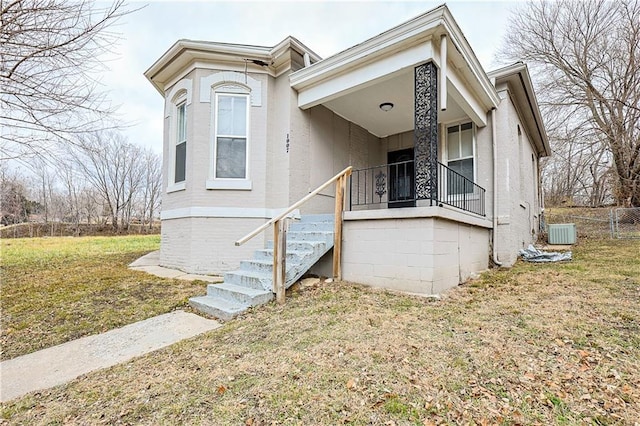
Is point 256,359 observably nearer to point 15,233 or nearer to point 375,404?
point 375,404

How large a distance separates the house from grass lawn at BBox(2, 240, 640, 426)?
1.50 meters

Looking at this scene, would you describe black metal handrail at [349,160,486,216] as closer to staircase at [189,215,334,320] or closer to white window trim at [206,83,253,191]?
staircase at [189,215,334,320]

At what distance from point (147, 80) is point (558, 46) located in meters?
17.0

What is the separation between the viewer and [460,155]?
7262 millimetres

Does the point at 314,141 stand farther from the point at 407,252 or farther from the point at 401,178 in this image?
the point at 407,252

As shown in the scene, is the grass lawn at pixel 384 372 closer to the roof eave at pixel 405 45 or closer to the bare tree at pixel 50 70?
the roof eave at pixel 405 45

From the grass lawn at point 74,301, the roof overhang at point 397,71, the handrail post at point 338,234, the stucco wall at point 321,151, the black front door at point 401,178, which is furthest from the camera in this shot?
the black front door at point 401,178

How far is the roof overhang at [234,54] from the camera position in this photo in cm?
621

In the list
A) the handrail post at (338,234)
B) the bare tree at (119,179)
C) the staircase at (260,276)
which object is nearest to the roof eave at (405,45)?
the handrail post at (338,234)

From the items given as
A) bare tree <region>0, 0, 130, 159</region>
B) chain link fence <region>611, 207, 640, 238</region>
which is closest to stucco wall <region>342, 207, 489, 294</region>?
bare tree <region>0, 0, 130, 159</region>

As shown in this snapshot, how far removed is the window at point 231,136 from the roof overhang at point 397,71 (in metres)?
1.20

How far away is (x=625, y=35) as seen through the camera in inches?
490

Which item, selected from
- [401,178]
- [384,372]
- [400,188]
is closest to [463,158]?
[401,178]

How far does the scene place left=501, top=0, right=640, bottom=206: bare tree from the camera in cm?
1259
